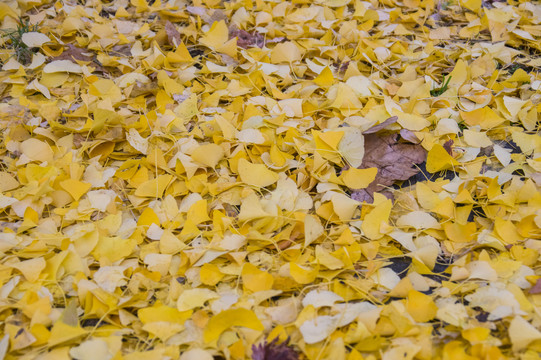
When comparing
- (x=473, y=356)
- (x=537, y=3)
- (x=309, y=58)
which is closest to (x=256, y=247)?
(x=473, y=356)

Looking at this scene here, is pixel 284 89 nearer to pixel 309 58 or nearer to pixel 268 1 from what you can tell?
pixel 309 58

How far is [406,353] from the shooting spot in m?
0.89

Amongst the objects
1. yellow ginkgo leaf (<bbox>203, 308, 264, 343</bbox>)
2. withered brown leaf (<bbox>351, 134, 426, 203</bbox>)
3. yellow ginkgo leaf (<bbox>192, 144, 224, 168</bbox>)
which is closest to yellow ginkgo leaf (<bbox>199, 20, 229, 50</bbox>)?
yellow ginkgo leaf (<bbox>192, 144, 224, 168</bbox>)

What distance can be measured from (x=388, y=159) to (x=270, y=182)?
35 centimetres

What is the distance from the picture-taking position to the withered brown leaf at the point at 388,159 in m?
1.27

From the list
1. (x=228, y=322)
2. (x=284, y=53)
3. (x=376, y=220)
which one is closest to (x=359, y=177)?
(x=376, y=220)

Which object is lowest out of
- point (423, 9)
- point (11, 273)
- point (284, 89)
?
point (11, 273)

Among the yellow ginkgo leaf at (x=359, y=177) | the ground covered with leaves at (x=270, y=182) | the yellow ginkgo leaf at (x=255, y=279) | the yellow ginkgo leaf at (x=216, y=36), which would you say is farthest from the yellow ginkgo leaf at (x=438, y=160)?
the yellow ginkgo leaf at (x=216, y=36)

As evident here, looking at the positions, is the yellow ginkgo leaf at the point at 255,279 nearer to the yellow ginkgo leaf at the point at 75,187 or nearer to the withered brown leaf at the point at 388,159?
the withered brown leaf at the point at 388,159

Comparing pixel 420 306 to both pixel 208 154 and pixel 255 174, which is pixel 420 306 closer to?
pixel 255 174

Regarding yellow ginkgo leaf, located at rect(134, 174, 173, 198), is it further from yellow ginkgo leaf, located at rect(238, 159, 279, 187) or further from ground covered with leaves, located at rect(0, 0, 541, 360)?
yellow ginkgo leaf, located at rect(238, 159, 279, 187)

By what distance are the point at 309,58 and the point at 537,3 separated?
1047 mm

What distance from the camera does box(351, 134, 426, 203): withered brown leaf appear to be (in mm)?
1273

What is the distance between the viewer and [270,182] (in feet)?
4.10
